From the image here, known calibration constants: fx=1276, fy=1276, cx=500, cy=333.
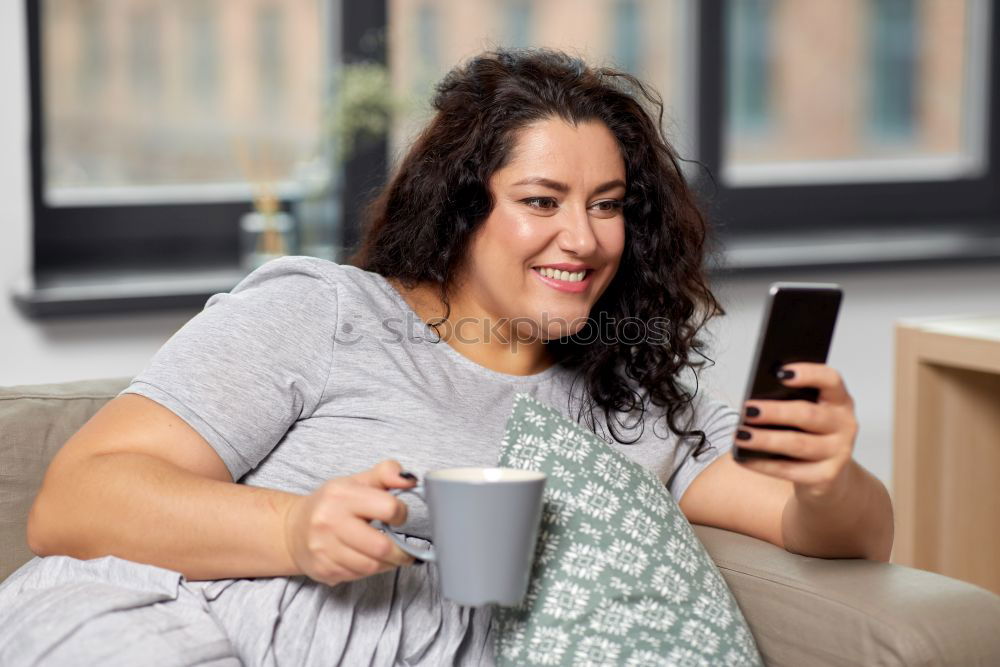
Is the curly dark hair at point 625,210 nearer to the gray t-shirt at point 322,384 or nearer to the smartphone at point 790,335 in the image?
the gray t-shirt at point 322,384

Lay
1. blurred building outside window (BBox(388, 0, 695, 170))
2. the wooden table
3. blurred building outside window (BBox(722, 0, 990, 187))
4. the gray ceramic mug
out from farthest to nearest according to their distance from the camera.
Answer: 1. blurred building outside window (BBox(722, 0, 990, 187))
2. blurred building outside window (BBox(388, 0, 695, 170))
3. the wooden table
4. the gray ceramic mug

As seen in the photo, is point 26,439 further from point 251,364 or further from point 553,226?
point 553,226

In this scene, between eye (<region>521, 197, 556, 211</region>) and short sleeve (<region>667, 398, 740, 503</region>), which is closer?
eye (<region>521, 197, 556, 211</region>)

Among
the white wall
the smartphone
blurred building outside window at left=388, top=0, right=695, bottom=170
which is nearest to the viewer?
the smartphone

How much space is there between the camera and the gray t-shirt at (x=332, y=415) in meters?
1.19

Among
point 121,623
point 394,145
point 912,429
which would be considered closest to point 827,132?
point 394,145

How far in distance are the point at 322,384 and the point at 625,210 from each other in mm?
430

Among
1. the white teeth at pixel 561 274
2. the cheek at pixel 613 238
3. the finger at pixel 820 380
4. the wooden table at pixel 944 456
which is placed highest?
the cheek at pixel 613 238

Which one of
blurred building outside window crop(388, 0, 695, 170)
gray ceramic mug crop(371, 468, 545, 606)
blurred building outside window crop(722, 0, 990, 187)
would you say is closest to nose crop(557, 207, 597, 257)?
gray ceramic mug crop(371, 468, 545, 606)

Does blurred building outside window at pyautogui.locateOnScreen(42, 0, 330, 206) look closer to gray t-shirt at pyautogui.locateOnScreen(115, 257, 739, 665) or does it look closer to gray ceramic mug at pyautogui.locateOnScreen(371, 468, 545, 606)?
gray t-shirt at pyautogui.locateOnScreen(115, 257, 739, 665)

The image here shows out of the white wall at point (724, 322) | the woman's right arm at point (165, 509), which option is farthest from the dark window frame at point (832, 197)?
the woman's right arm at point (165, 509)

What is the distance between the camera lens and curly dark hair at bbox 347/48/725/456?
54.6 inches

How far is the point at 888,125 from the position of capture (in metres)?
3.27

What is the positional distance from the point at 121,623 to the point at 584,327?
0.63m
